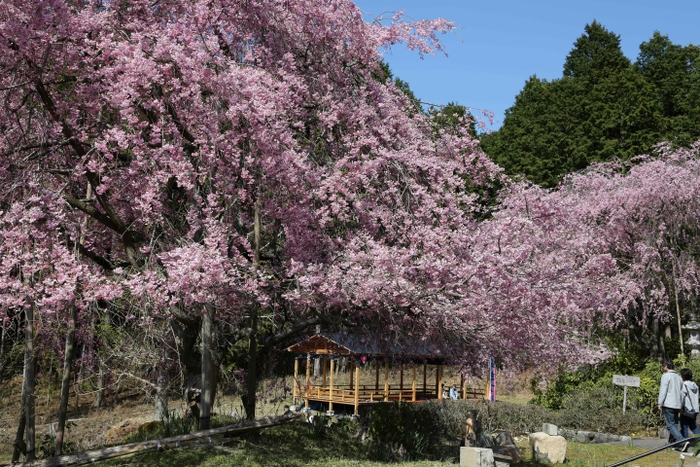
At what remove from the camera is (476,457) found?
9867mm

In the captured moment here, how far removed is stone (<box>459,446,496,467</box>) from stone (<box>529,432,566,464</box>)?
3977 mm

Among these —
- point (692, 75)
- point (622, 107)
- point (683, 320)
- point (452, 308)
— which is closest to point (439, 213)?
point (452, 308)

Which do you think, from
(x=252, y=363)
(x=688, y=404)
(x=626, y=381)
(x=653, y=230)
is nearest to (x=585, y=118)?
(x=653, y=230)

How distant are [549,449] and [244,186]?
28.4ft

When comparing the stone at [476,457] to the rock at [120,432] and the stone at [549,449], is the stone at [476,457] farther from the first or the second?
the rock at [120,432]

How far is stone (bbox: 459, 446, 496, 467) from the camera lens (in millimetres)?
9867

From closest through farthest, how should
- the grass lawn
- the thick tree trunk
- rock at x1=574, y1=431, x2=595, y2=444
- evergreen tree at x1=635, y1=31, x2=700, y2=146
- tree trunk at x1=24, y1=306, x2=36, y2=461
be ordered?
the grass lawn < tree trunk at x1=24, y1=306, x2=36, y2=461 < the thick tree trunk < rock at x1=574, y1=431, x2=595, y2=444 < evergreen tree at x1=635, y1=31, x2=700, y2=146

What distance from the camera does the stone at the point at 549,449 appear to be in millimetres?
13406

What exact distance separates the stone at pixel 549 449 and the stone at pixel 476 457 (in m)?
3.98

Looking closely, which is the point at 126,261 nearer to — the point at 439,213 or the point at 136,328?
the point at 136,328

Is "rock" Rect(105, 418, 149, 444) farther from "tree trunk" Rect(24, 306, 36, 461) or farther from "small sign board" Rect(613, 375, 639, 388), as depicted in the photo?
"small sign board" Rect(613, 375, 639, 388)

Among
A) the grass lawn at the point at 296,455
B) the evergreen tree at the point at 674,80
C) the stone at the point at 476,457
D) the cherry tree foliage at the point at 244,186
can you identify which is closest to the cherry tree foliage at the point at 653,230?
the grass lawn at the point at 296,455

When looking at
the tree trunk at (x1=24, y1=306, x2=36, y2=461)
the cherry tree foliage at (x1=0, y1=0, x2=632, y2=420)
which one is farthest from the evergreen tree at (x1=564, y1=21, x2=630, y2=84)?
the tree trunk at (x1=24, y1=306, x2=36, y2=461)

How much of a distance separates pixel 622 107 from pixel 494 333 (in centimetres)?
3116
